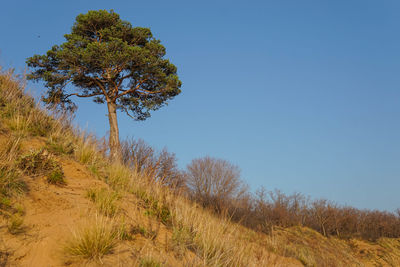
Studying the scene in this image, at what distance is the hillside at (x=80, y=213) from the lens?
3658 mm

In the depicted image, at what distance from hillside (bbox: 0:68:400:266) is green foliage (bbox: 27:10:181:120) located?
747 cm

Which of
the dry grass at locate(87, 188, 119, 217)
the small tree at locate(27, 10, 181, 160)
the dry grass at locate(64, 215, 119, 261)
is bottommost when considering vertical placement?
the dry grass at locate(64, 215, 119, 261)

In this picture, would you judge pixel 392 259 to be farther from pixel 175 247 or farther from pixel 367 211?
pixel 175 247

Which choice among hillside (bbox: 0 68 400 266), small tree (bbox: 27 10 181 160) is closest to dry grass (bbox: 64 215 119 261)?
hillside (bbox: 0 68 400 266)

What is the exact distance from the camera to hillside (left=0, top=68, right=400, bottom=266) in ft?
12.0

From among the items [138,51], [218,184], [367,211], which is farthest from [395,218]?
[138,51]

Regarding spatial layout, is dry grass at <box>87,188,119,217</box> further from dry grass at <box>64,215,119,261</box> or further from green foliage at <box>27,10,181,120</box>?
green foliage at <box>27,10,181,120</box>

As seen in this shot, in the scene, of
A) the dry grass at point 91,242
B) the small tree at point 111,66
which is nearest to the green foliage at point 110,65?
the small tree at point 111,66

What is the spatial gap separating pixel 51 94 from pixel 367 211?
96.3 feet

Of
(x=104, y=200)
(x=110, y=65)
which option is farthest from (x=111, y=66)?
(x=104, y=200)

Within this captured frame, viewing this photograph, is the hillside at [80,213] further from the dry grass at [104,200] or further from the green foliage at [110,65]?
the green foliage at [110,65]

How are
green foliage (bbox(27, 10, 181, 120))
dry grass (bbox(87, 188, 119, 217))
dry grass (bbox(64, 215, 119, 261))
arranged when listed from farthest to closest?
green foliage (bbox(27, 10, 181, 120)) → dry grass (bbox(87, 188, 119, 217)) → dry grass (bbox(64, 215, 119, 261))

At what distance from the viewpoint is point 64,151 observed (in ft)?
22.1

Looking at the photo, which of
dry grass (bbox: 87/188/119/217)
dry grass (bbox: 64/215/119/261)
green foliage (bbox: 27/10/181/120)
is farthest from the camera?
green foliage (bbox: 27/10/181/120)
